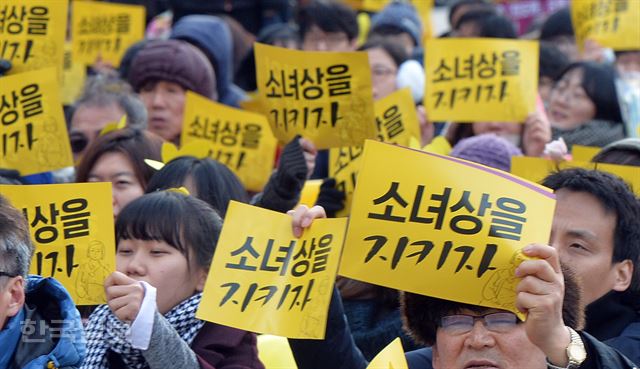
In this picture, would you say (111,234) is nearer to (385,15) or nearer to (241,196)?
(241,196)

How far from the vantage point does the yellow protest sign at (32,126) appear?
614 centimetres

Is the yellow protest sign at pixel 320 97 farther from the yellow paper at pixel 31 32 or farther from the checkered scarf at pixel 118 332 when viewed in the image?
the checkered scarf at pixel 118 332

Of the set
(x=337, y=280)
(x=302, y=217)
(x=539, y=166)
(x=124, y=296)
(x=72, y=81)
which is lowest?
(x=337, y=280)

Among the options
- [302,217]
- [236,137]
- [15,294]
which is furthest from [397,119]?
[15,294]

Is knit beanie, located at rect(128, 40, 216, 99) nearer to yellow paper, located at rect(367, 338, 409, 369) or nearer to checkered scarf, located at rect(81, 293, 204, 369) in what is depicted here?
checkered scarf, located at rect(81, 293, 204, 369)

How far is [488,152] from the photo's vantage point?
22.2ft

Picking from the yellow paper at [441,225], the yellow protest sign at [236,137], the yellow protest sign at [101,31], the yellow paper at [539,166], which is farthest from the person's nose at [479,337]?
the yellow protest sign at [101,31]

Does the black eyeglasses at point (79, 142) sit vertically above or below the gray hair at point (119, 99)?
below

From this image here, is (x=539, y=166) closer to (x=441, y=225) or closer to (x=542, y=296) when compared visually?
(x=441, y=225)

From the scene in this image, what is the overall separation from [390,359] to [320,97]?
2.22m

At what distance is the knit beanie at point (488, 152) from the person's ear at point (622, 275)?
5.19 ft

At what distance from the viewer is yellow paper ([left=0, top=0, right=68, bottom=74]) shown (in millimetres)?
6523

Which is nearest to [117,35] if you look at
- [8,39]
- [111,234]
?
[8,39]

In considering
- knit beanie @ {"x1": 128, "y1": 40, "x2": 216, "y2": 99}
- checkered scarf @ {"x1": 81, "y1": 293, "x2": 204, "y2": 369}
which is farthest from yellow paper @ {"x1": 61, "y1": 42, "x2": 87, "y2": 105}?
checkered scarf @ {"x1": 81, "y1": 293, "x2": 204, "y2": 369}
